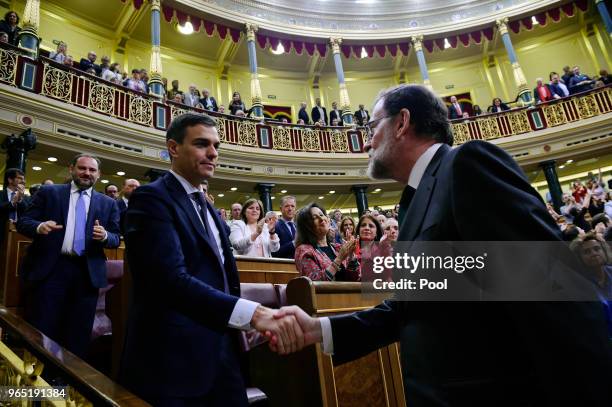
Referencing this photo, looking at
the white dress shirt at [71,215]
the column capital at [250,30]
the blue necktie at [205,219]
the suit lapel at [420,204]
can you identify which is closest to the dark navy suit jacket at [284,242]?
the white dress shirt at [71,215]

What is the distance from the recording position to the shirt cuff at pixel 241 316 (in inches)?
50.2

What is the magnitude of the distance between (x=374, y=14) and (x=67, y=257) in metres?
12.2

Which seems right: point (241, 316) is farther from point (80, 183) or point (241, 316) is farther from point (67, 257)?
point (80, 183)

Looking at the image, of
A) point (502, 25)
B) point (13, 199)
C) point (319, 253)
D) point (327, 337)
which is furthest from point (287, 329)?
point (502, 25)

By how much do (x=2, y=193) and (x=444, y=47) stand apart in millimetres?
11787

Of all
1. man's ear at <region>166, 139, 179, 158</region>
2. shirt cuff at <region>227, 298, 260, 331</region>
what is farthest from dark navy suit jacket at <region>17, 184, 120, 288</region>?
shirt cuff at <region>227, 298, 260, 331</region>

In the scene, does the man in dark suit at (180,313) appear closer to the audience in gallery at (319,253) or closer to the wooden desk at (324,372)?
the wooden desk at (324,372)

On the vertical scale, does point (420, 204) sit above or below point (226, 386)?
above

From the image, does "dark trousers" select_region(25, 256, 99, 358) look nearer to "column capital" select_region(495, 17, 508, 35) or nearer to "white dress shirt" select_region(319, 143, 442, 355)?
"white dress shirt" select_region(319, 143, 442, 355)

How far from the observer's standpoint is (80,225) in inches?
104

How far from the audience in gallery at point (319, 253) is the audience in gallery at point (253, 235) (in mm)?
1115

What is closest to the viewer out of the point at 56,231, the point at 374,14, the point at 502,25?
the point at 56,231

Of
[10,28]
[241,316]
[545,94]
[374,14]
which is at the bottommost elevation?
[241,316]

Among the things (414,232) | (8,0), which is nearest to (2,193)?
(414,232)
